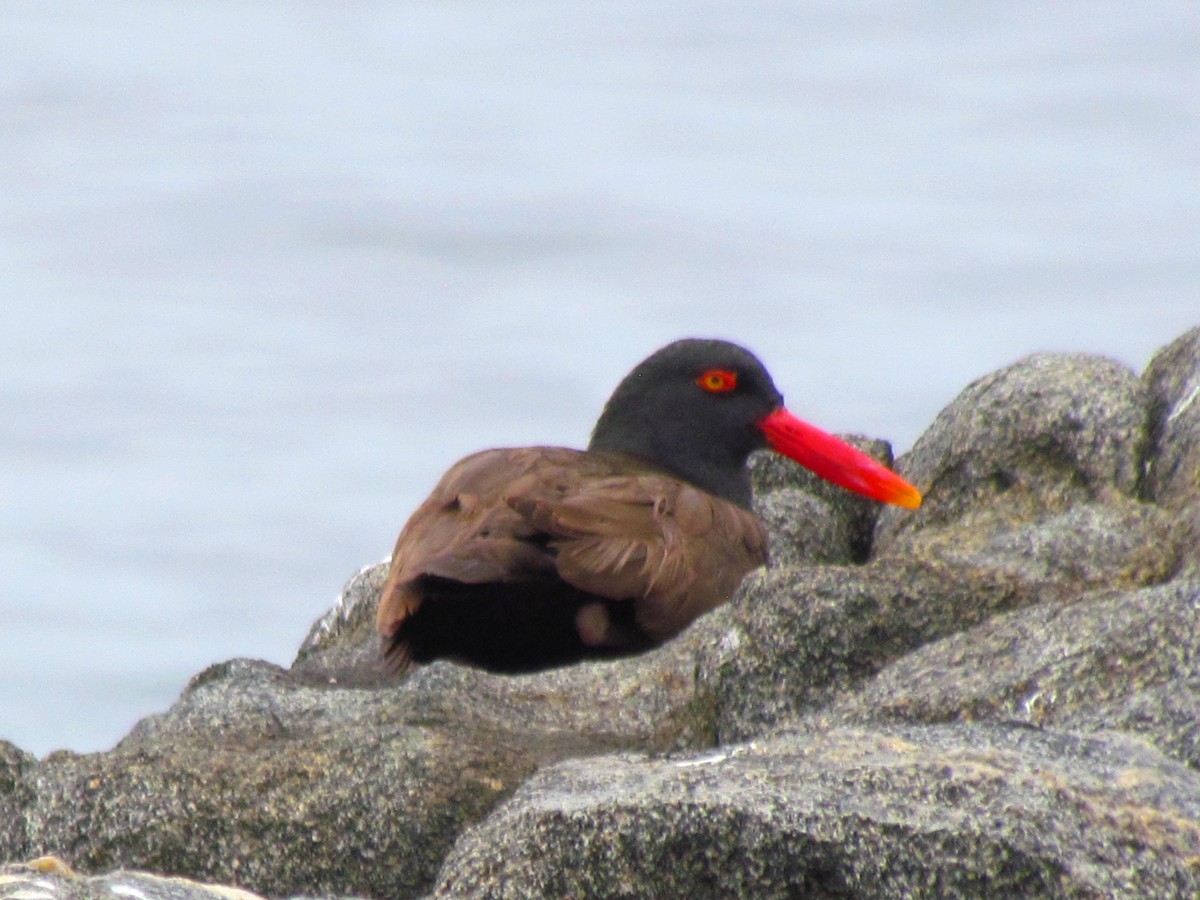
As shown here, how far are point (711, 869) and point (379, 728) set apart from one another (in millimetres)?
1084

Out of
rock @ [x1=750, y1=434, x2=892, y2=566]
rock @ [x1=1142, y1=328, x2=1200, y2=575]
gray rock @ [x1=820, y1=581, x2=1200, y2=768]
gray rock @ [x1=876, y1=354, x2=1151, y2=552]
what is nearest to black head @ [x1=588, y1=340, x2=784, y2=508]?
rock @ [x1=750, y1=434, x2=892, y2=566]

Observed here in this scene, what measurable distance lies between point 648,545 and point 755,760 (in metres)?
2.87

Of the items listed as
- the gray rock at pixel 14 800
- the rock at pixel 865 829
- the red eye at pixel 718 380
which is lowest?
the rock at pixel 865 829

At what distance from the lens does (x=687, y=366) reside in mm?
7918

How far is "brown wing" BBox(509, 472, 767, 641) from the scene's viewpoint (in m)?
5.99

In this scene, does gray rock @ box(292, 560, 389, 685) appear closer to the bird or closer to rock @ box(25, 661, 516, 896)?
the bird

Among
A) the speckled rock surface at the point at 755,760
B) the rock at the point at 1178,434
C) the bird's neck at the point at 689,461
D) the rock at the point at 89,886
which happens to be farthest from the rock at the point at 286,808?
the bird's neck at the point at 689,461

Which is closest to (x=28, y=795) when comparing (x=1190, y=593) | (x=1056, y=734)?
(x=1056, y=734)

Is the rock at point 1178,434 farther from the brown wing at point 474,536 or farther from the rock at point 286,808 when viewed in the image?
the rock at point 286,808

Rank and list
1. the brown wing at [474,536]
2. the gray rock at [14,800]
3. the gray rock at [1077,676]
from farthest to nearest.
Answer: the brown wing at [474,536] → the gray rock at [14,800] → the gray rock at [1077,676]

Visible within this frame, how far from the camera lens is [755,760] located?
3330 millimetres

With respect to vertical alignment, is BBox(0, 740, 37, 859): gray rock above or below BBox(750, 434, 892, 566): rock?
below

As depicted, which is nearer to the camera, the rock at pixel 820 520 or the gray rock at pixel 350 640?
the gray rock at pixel 350 640

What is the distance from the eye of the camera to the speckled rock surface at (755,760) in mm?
3072
